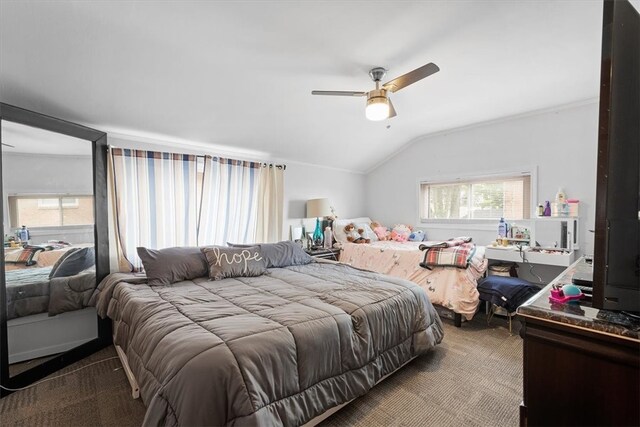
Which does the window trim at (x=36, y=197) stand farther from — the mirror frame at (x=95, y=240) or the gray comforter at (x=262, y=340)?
the gray comforter at (x=262, y=340)

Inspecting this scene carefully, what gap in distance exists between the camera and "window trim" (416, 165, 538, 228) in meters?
3.74

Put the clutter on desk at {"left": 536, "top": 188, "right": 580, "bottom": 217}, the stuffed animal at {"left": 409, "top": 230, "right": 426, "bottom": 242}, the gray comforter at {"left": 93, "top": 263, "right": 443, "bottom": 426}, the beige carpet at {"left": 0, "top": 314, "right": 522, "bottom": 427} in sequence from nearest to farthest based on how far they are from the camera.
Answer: the gray comforter at {"left": 93, "top": 263, "right": 443, "bottom": 426}
the beige carpet at {"left": 0, "top": 314, "right": 522, "bottom": 427}
the clutter on desk at {"left": 536, "top": 188, "right": 580, "bottom": 217}
the stuffed animal at {"left": 409, "top": 230, "right": 426, "bottom": 242}

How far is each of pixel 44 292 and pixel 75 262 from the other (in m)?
0.31

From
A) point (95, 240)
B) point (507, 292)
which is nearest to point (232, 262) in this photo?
point (95, 240)

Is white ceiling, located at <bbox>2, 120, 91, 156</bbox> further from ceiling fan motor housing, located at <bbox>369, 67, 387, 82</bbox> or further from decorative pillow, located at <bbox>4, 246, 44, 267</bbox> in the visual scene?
ceiling fan motor housing, located at <bbox>369, 67, 387, 82</bbox>

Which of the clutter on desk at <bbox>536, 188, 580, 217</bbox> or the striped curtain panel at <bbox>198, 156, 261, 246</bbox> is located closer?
the clutter on desk at <bbox>536, 188, 580, 217</bbox>

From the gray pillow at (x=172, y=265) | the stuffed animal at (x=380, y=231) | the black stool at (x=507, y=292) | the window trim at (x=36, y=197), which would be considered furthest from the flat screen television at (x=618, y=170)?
the stuffed animal at (x=380, y=231)

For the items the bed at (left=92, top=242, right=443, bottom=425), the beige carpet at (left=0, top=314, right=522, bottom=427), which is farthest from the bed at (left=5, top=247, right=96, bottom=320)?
the beige carpet at (left=0, top=314, right=522, bottom=427)

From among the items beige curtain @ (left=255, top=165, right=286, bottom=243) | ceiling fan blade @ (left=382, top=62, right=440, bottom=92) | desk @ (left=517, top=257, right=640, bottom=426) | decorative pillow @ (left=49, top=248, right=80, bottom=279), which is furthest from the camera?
beige curtain @ (left=255, top=165, right=286, bottom=243)

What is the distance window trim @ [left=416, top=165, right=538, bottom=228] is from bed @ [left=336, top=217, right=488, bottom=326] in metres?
0.84

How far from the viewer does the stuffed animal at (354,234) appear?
4.50 m

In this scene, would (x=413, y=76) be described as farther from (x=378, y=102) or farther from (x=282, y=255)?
(x=282, y=255)

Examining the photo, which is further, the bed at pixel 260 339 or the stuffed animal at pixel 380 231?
the stuffed animal at pixel 380 231

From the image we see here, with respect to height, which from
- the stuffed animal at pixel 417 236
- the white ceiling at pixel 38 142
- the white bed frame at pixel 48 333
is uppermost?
the white ceiling at pixel 38 142
